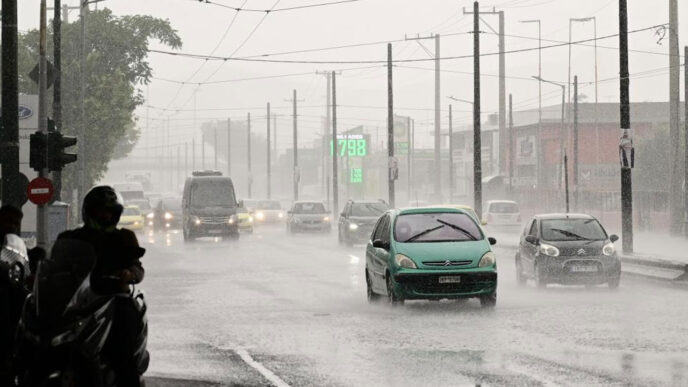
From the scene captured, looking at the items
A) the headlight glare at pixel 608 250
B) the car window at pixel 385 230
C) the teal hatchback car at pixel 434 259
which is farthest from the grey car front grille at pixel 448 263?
the headlight glare at pixel 608 250

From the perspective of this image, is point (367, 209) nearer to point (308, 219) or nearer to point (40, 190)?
point (308, 219)

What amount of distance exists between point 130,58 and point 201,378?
62365mm

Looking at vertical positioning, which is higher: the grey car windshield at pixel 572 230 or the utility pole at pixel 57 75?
the utility pole at pixel 57 75

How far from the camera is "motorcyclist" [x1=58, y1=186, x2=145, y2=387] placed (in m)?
7.85

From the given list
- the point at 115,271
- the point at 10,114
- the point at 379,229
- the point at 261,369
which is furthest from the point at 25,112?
the point at 115,271

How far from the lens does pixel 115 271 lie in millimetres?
7949

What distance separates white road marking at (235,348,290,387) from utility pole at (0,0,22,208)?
16.1 ft

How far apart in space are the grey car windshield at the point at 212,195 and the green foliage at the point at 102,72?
4.93 m

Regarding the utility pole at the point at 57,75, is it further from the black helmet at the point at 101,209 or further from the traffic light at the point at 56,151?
the black helmet at the point at 101,209

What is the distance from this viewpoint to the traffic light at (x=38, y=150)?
19828 mm

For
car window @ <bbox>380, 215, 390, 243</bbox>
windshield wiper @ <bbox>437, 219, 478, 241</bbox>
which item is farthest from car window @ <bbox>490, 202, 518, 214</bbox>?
windshield wiper @ <bbox>437, 219, 478, 241</bbox>

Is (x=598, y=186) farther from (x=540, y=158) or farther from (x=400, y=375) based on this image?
(x=400, y=375)

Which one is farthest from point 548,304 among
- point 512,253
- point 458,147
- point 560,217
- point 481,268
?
point 458,147

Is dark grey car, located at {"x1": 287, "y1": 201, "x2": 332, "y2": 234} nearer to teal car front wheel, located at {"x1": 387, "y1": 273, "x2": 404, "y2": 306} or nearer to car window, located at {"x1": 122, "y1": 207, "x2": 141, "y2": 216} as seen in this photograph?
car window, located at {"x1": 122, "y1": 207, "x2": 141, "y2": 216}
